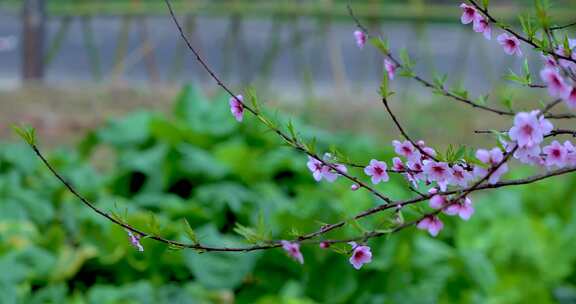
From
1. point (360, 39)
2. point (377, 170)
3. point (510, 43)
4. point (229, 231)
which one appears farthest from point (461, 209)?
point (229, 231)

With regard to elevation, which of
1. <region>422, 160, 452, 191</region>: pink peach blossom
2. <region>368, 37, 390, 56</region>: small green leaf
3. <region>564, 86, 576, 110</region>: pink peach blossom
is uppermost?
<region>368, 37, 390, 56</region>: small green leaf

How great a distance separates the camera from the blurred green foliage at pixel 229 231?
3.45m

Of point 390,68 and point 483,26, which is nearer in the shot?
point 483,26

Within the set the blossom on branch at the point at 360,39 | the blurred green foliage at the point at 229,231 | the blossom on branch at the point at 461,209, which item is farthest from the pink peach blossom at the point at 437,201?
the blurred green foliage at the point at 229,231

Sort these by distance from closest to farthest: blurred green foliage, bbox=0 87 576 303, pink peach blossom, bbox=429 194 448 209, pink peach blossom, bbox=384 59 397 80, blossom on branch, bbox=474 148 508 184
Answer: blossom on branch, bbox=474 148 508 184, pink peach blossom, bbox=429 194 448 209, pink peach blossom, bbox=384 59 397 80, blurred green foliage, bbox=0 87 576 303

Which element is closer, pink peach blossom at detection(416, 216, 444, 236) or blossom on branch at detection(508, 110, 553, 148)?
blossom on branch at detection(508, 110, 553, 148)

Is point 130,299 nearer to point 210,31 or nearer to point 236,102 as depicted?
point 236,102

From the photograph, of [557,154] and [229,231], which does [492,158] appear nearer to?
[557,154]

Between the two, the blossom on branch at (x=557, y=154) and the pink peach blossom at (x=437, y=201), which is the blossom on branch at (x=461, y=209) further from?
the blossom on branch at (x=557, y=154)

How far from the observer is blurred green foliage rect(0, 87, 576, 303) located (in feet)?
11.3

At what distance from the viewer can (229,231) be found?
4141 mm

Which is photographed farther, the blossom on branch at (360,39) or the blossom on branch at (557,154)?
the blossom on branch at (360,39)

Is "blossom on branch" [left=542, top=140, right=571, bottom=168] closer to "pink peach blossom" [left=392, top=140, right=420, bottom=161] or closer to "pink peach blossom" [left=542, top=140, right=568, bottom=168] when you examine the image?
"pink peach blossom" [left=542, top=140, right=568, bottom=168]

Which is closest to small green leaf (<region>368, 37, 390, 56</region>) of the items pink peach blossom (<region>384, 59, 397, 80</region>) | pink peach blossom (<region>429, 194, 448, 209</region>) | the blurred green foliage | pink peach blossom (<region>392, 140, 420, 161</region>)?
pink peach blossom (<region>384, 59, 397, 80</region>)
